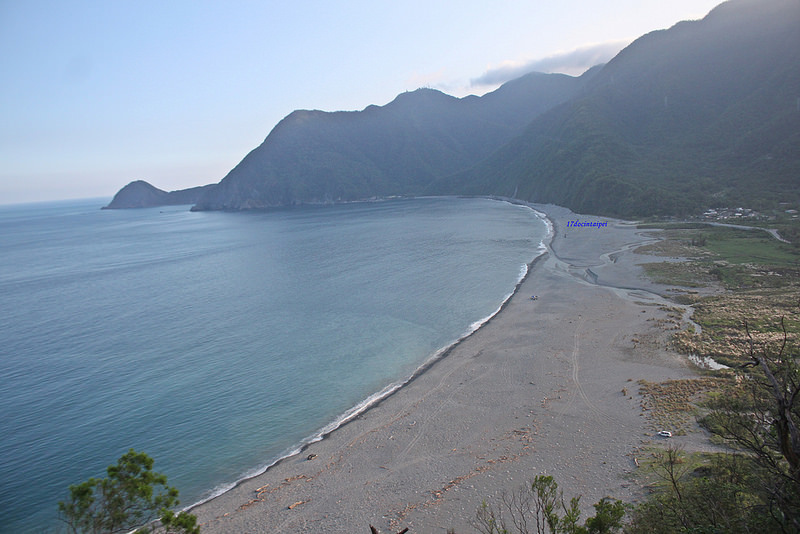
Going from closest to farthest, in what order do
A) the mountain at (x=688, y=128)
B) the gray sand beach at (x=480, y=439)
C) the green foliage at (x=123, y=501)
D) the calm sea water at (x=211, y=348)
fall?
the green foliage at (x=123, y=501) → the gray sand beach at (x=480, y=439) → the calm sea water at (x=211, y=348) → the mountain at (x=688, y=128)

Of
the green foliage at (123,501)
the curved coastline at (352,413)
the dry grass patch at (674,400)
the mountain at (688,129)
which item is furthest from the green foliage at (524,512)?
the mountain at (688,129)

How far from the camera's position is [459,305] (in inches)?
2010

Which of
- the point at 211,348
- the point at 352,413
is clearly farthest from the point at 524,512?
the point at 211,348

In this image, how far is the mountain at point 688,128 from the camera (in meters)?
108

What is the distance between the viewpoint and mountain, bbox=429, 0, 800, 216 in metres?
108

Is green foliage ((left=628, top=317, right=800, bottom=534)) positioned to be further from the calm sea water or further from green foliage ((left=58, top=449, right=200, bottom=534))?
the calm sea water

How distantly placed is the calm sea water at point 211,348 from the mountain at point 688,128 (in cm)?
4510

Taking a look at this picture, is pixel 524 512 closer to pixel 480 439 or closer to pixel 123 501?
pixel 480 439

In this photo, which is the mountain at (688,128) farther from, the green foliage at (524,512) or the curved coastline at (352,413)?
the green foliage at (524,512)

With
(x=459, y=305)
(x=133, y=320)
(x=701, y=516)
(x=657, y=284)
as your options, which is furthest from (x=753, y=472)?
(x=133, y=320)

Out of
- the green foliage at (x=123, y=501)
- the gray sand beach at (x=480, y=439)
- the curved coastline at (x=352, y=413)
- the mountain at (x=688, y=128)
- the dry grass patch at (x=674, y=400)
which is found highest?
the mountain at (x=688, y=128)

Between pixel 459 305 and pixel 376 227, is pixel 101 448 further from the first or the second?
pixel 376 227

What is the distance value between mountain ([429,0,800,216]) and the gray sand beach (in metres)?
82.8

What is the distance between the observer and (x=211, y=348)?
4175 centimetres
